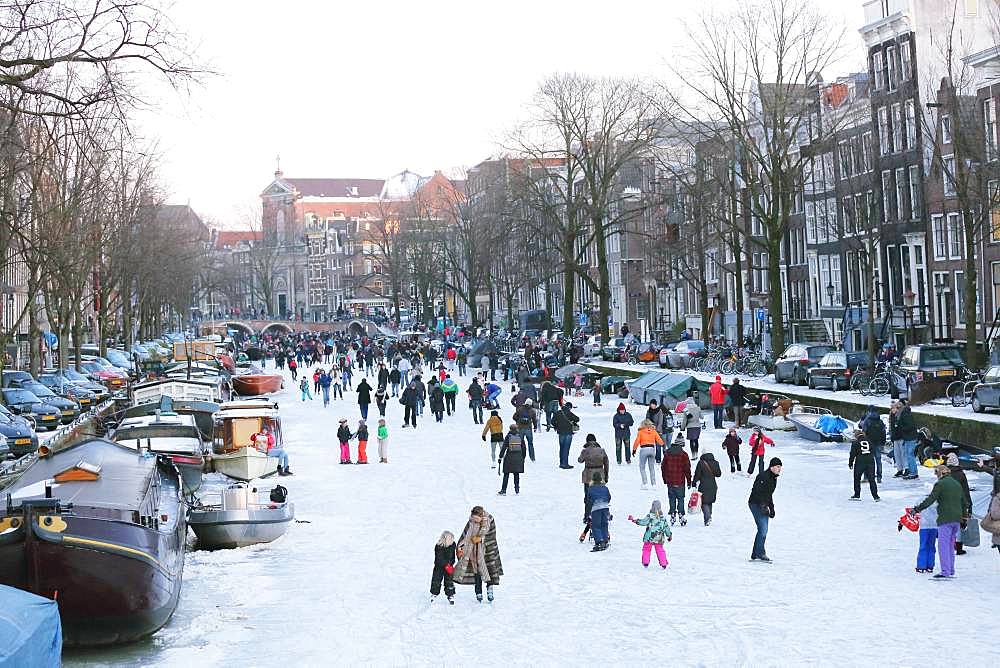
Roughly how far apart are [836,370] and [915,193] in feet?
48.4

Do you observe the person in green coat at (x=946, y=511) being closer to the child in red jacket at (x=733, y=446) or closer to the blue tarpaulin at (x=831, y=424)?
the child in red jacket at (x=733, y=446)

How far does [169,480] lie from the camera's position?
2598cm

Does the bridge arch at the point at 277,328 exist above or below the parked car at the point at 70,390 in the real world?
above

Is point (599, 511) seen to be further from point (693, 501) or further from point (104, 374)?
point (104, 374)

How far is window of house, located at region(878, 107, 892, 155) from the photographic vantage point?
60.8m

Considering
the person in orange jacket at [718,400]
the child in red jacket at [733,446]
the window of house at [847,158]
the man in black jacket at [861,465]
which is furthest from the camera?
the window of house at [847,158]

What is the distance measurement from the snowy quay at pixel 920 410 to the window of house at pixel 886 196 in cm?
1025

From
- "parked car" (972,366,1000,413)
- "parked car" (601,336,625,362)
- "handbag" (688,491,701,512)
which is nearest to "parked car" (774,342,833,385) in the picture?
"parked car" (972,366,1000,413)

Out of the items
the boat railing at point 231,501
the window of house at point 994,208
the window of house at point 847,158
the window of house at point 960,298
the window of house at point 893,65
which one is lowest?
the boat railing at point 231,501

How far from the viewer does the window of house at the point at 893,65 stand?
60.3 metres

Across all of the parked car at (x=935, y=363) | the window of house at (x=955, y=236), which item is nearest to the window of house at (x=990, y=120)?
the window of house at (x=955, y=236)

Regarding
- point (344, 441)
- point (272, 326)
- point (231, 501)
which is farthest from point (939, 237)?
point (272, 326)

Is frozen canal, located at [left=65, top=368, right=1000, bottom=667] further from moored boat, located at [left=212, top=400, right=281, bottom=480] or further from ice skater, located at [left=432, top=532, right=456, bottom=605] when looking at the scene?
moored boat, located at [left=212, top=400, right=281, bottom=480]

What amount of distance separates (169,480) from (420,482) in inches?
345
